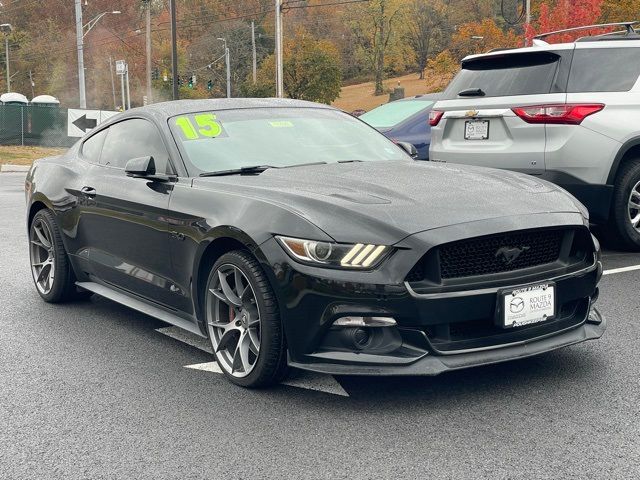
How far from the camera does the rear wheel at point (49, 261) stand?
6199mm

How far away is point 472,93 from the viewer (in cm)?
792

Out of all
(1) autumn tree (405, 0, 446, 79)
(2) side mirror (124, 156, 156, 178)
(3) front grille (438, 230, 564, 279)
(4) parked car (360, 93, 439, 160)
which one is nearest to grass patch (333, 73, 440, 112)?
(1) autumn tree (405, 0, 446, 79)

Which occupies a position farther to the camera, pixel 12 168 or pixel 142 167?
pixel 12 168

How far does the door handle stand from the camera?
5695 millimetres

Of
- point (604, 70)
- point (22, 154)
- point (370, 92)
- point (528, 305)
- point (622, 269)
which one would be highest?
point (604, 70)

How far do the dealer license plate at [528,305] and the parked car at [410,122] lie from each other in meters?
6.50

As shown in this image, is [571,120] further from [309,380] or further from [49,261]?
[49,261]

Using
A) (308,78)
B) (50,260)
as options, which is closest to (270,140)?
(50,260)

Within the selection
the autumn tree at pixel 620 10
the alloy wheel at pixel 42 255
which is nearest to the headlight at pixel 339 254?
the alloy wheel at pixel 42 255

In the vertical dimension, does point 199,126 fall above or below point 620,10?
below

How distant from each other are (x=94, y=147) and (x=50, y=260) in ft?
3.08

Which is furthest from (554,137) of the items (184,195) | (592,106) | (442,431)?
(442,431)

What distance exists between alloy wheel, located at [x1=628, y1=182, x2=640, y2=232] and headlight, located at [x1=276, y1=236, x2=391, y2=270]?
4.49 meters

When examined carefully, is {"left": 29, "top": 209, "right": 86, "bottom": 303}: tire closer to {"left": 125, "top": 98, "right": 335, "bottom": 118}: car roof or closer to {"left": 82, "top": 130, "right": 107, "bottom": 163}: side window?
{"left": 82, "top": 130, "right": 107, "bottom": 163}: side window
